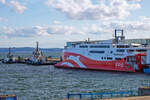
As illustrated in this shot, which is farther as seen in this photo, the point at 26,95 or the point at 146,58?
the point at 146,58

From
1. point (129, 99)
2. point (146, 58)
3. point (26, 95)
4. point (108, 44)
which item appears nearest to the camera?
point (129, 99)

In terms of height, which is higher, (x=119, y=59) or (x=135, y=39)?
(x=135, y=39)

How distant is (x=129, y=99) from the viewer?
16500 millimetres

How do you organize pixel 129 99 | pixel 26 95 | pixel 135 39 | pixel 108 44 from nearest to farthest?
pixel 129 99 → pixel 26 95 → pixel 108 44 → pixel 135 39

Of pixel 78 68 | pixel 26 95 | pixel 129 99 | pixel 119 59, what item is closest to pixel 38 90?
pixel 26 95

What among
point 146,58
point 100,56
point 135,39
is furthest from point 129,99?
point 135,39

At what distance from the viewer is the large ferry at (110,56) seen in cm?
5038

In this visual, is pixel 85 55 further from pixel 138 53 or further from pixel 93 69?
pixel 138 53

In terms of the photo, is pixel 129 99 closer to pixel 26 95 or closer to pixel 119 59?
pixel 26 95

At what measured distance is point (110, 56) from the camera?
174 feet

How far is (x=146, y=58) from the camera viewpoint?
49312mm

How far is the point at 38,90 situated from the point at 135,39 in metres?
39.3

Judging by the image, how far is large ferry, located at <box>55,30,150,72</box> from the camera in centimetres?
5038

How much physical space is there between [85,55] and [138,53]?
11.2 metres
